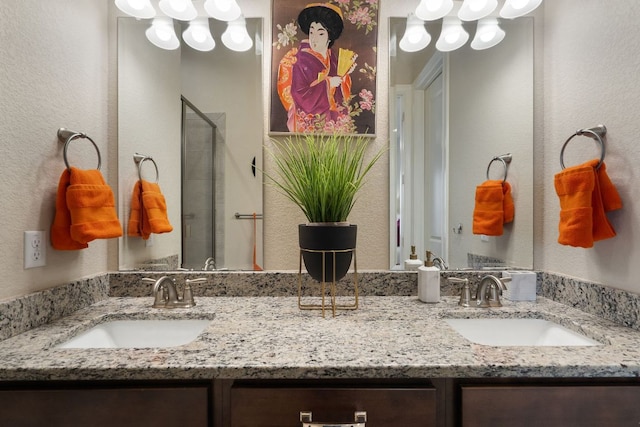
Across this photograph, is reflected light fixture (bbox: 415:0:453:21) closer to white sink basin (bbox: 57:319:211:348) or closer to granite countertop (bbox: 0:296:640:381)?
granite countertop (bbox: 0:296:640:381)

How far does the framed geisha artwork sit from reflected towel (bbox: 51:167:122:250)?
65 cm

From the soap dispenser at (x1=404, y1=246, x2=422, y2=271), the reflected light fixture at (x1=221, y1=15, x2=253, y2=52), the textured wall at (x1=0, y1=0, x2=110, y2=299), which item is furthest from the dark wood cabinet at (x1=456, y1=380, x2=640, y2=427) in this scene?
the reflected light fixture at (x1=221, y1=15, x2=253, y2=52)

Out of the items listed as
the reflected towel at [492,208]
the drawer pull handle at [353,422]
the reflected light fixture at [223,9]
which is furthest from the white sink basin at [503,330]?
the reflected light fixture at [223,9]

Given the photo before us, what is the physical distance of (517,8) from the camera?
1.27 metres

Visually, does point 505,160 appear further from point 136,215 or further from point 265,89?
point 136,215

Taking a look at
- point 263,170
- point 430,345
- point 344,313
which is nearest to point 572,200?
point 430,345

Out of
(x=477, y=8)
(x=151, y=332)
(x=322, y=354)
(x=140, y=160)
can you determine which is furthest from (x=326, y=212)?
(x=477, y=8)

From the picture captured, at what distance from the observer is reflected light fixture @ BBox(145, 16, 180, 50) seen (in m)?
1.30

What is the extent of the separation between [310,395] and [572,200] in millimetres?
959

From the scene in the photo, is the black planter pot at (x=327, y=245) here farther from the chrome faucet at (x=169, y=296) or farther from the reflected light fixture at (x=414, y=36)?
the reflected light fixture at (x=414, y=36)

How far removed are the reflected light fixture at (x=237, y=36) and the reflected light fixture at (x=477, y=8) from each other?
0.85m

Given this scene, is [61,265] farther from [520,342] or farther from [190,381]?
[520,342]

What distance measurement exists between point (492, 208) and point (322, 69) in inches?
34.5

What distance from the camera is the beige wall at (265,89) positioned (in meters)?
0.90
